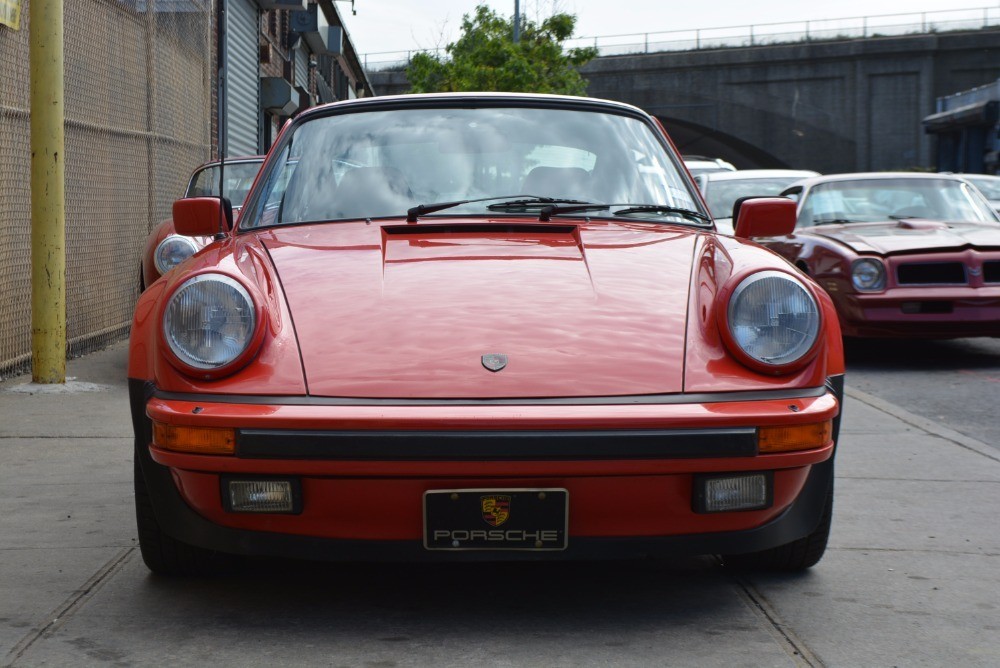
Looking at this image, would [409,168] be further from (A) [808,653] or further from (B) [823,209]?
(B) [823,209]

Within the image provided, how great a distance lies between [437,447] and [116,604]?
1031 mm

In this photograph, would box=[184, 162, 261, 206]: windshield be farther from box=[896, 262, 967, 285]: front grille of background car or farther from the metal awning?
the metal awning

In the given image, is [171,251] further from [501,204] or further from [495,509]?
[495,509]

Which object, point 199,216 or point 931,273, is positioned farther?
point 931,273

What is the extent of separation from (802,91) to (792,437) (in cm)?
4773

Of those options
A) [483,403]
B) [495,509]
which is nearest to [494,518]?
[495,509]

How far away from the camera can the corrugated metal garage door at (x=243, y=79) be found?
1834cm

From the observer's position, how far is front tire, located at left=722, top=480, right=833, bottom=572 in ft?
11.6

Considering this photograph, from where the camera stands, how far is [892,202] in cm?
991

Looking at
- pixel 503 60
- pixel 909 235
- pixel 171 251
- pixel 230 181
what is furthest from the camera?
pixel 503 60

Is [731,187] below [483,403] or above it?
above

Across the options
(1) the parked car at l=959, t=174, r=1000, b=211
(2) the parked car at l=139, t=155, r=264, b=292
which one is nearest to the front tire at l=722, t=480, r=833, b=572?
(2) the parked car at l=139, t=155, r=264, b=292

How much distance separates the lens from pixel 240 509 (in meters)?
2.99

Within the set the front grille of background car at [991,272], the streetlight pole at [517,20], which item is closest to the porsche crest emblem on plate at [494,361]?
the front grille of background car at [991,272]
